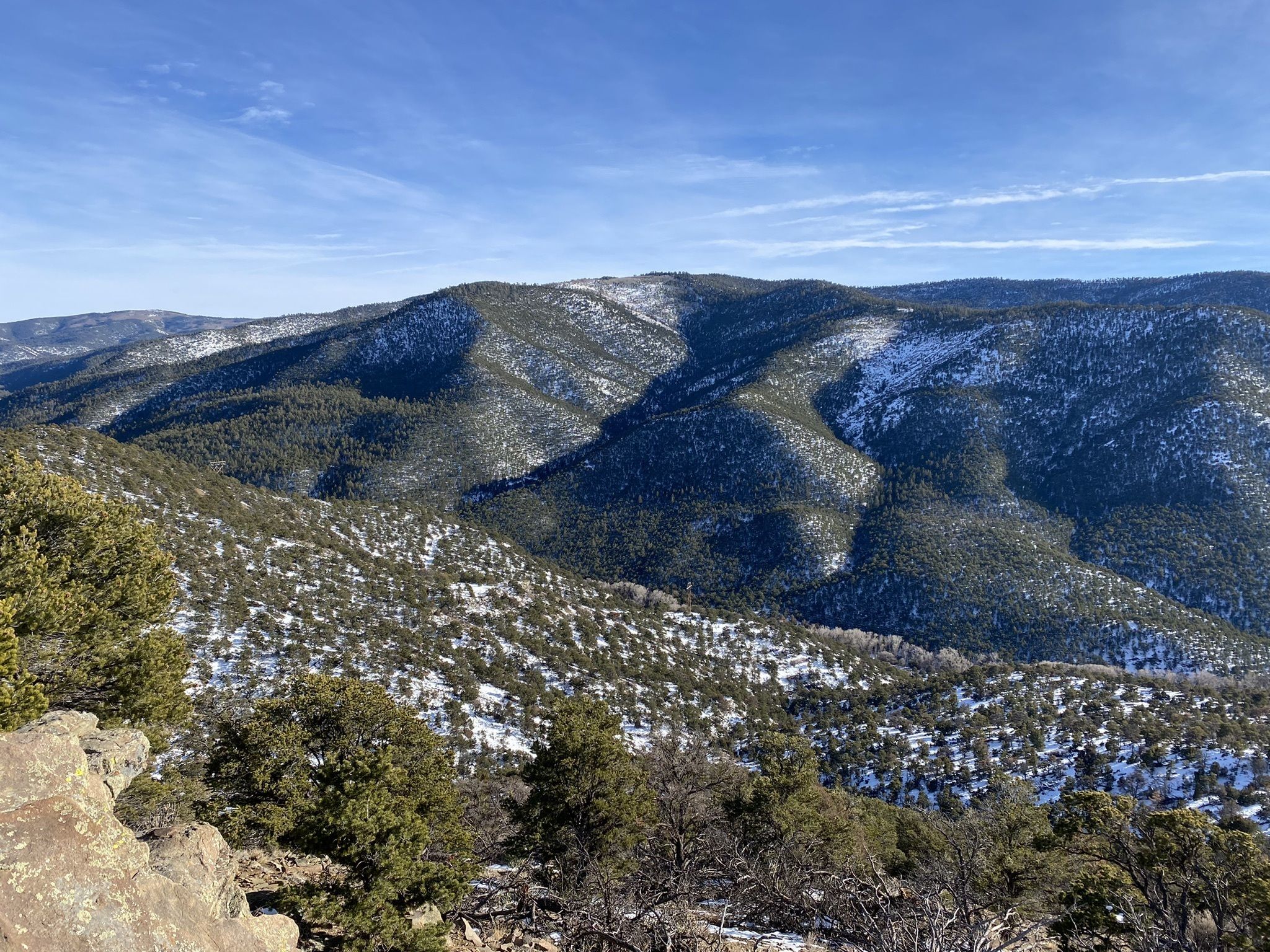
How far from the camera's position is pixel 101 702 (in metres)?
14.6

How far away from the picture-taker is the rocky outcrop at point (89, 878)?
6.47m

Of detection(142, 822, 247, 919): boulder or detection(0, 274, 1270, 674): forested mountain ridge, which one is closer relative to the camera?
detection(142, 822, 247, 919): boulder

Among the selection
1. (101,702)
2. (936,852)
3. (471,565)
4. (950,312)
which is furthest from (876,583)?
(950,312)

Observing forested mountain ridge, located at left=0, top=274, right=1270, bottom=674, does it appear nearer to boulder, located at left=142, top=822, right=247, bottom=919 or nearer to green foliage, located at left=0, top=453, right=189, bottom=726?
green foliage, located at left=0, top=453, right=189, bottom=726

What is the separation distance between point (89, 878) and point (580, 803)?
48.8 feet

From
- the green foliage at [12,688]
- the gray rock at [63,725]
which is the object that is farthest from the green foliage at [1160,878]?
the green foliage at [12,688]

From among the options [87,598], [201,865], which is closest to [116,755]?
[201,865]

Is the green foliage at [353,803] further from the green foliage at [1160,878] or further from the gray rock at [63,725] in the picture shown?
the green foliage at [1160,878]

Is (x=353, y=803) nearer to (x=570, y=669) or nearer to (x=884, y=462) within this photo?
(x=570, y=669)

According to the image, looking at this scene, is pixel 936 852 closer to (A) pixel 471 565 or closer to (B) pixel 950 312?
(A) pixel 471 565

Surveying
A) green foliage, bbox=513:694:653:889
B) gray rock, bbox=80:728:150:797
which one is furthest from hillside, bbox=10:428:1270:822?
gray rock, bbox=80:728:150:797

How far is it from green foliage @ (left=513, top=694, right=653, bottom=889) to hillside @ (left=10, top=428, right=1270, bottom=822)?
16.5m

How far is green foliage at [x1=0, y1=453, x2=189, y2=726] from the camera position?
12.9 metres

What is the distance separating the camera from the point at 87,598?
1430 cm
